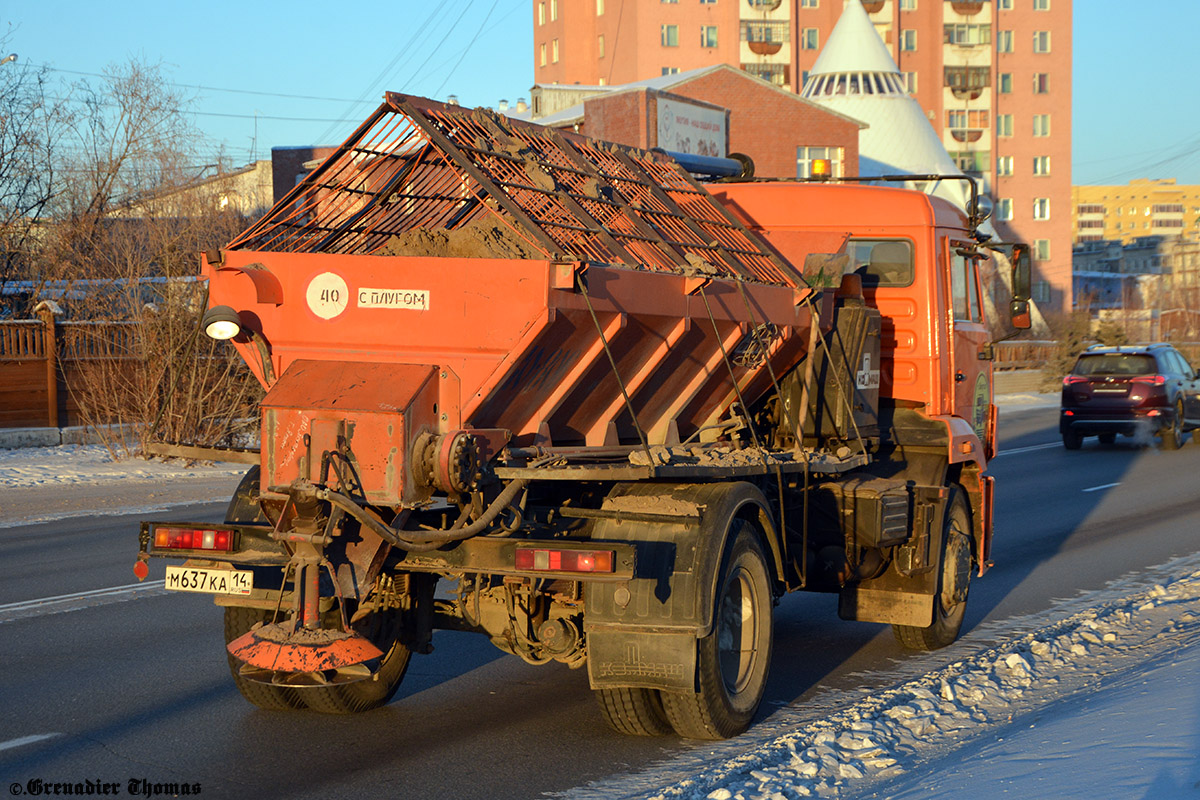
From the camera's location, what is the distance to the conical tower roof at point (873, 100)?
73375mm

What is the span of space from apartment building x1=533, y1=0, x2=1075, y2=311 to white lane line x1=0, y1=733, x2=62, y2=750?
90.2m

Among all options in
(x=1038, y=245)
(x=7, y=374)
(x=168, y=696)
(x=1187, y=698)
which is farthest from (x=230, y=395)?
(x=1038, y=245)

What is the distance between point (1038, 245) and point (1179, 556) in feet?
291

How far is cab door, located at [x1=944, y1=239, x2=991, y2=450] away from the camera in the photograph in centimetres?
877

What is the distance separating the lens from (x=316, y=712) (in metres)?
6.50

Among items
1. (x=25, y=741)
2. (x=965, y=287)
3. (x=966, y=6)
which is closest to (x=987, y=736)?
(x=965, y=287)

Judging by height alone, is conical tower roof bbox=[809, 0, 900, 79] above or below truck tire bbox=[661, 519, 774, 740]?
above

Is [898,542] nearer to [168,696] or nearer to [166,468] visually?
[168,696]

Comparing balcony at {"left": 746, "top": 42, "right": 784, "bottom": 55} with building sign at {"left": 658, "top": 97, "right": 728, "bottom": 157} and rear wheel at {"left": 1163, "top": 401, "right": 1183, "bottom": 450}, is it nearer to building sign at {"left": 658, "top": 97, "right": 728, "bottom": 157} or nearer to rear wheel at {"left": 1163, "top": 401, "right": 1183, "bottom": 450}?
building sign at {"left": 658, "top": 97, "right": 728, "bottom": 157}

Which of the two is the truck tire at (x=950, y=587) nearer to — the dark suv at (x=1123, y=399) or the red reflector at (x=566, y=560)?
the red reflector at (x=566, y=560)

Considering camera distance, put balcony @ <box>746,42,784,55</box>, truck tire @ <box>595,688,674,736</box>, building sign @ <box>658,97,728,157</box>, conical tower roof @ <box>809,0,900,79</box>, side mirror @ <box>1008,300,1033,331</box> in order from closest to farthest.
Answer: truck tire @ <box>595,688,674,736</box>
side mirror @ <box>1008,300,1033,331</box>
building sign @ <box>658,97,728,157</box>
conical tower roof @ <box>809,0,900,79</box>
balcony @ <box>746,42,784,55</box>

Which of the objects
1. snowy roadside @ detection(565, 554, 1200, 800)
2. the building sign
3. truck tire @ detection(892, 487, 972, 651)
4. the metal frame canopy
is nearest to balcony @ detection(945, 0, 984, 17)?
the building sign

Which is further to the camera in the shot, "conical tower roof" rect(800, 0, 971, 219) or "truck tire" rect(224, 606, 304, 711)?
"conical tower roof" rect(800, 0, 971, 219)

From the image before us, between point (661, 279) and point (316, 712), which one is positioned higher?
point (661, 279)
